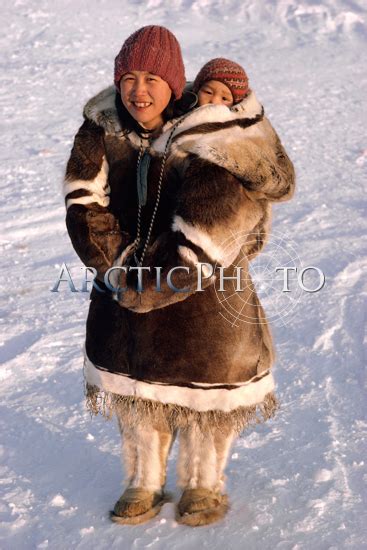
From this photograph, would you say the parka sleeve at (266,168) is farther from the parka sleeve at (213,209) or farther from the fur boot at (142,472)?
the fur boot at (142,472)

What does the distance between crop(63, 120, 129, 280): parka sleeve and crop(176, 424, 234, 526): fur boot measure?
590 millimetres

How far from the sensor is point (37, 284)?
181 inches

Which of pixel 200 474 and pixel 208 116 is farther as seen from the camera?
pixel 200 474

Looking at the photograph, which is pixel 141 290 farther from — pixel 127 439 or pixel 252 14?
pixel 252 14

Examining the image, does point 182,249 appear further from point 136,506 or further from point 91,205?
point 136,506

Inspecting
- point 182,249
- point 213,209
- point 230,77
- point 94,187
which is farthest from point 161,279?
point 230,77

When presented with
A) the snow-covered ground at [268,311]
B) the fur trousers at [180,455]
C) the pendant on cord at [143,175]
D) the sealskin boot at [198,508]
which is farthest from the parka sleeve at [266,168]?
the snow-covered ground at [268,311]

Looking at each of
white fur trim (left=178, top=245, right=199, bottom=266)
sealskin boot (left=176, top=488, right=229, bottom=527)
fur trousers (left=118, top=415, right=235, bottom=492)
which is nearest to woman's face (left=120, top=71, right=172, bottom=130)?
white fur trim (left=178, top=245, right=199, bottom=266)

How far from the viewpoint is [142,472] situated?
2.61 m

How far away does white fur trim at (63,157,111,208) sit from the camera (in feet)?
7.83

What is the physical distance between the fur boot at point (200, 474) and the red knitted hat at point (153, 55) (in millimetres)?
1030

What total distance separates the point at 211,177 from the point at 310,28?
315 inches

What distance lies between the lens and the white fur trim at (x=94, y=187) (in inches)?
94.0

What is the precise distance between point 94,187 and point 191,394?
0.65m
